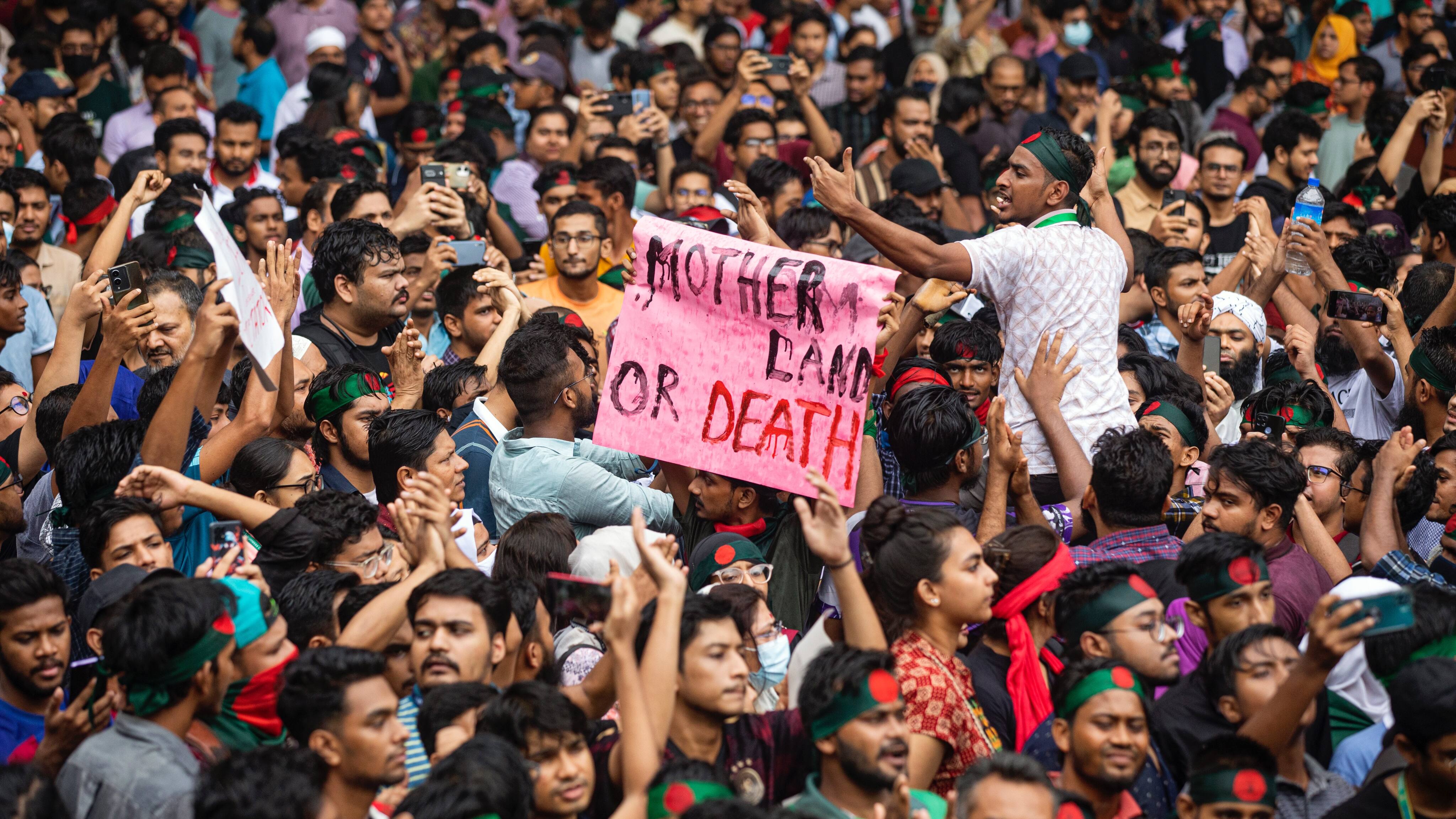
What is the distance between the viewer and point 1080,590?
4570 mm

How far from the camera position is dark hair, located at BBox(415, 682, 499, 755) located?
4.00 meters

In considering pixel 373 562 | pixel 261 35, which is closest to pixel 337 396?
pixel 373 562

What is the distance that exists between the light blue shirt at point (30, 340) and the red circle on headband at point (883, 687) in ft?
17.1

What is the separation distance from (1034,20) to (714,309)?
357 inches

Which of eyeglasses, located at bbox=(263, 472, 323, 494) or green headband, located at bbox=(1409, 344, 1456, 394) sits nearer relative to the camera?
eyeglasses, located at bbox=(263, 472, 323, 494)

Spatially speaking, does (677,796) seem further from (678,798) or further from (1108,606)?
(1108,606)

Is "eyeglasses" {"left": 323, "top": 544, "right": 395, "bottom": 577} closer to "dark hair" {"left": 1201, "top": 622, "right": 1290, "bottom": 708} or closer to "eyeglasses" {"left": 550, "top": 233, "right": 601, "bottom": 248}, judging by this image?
"dark hair" {"left": 1201, "top": 622, "right": 1290, "bottom": 708}

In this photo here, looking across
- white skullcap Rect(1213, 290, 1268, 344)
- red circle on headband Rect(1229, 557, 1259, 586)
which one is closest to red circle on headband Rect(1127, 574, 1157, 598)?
red circle on headband Rect(1229, 557, 1259, 586)

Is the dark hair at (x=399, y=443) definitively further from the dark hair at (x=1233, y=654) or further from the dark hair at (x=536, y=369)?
the dark hair at (x=1233, y=654)

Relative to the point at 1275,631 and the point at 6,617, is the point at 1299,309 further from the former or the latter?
the point at 6,617

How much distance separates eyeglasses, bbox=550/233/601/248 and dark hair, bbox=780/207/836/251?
42.4 inches

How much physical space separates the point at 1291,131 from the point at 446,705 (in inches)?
328

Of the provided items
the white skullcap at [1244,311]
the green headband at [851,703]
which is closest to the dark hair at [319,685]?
the green headband at [851,703]

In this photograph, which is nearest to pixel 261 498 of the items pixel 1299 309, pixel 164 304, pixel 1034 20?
pixel 164 304
